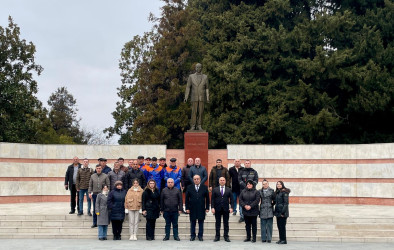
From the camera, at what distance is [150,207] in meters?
14.9

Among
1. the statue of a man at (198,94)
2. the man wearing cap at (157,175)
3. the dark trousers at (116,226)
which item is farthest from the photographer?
the statue of a man at (198,94)

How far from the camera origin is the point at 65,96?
75938 mm

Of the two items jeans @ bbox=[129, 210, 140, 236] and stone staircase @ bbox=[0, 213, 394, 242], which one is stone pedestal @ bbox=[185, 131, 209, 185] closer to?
stone staircase @ bbox=[0, 213, 394, 242]

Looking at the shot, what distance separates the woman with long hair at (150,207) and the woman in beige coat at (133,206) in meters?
0.25

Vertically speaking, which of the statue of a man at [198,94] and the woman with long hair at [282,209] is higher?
the statue of a man at [198,94]

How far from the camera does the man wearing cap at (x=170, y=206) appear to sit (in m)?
14.9

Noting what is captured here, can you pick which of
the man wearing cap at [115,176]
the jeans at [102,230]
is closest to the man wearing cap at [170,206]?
the jeans at [102,230]

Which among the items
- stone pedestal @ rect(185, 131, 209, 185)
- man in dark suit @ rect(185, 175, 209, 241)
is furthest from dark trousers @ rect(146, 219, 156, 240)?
stone pedestal @ rect(185, 131, 209, 185)

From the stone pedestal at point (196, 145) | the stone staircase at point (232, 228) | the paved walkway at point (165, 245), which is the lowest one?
the paved walkway at point (165, 245)

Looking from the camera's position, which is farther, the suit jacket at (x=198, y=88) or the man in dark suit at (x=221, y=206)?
the suit jacket at (x=198, y=88)

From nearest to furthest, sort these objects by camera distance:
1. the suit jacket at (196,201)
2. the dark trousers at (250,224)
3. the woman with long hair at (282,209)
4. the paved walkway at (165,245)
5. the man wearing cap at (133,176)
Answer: the paved walkway at (165,245) → the woman with long hair at (282,209) → the dark trousers at (250,224) → the suit jacket at (196,201) → the man wearing cap at (133,176)

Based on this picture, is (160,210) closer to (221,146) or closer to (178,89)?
(221,146)

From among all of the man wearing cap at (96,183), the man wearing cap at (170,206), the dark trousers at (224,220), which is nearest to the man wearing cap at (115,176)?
the man wearing cap at (96,183)

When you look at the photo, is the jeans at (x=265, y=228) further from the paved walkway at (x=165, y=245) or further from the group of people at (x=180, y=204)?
the paved walkway at (x=165, y=245)
